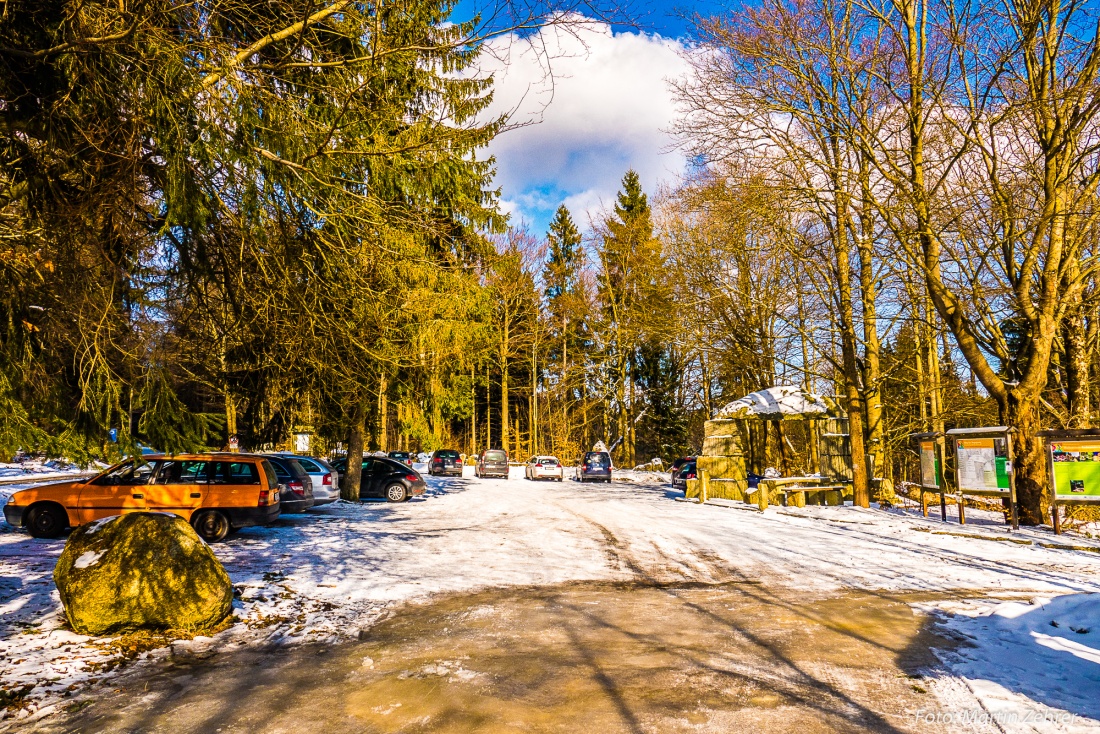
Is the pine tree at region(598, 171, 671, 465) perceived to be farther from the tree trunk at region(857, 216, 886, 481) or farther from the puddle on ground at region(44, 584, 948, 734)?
the puddle on ground at region(44, 584, 948, 734)

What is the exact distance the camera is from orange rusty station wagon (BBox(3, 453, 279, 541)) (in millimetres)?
12547

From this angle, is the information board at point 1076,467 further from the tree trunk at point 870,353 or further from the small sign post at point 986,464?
the tree trunk at point 870,353

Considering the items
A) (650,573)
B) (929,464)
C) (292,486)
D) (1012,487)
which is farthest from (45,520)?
(1012,487)

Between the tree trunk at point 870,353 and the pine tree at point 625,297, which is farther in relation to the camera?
the pine tree at point 625,297

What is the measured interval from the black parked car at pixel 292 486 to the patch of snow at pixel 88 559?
8.64 metres

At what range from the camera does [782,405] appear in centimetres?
2439

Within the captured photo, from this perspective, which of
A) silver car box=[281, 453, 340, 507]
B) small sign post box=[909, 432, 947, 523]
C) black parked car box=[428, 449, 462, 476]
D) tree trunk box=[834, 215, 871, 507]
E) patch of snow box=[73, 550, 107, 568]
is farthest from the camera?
black parked car box=[428, 449, 462, 476]

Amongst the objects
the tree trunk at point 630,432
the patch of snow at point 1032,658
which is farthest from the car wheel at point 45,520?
the tree trunk at point 630,432

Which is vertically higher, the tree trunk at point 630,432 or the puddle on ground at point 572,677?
the tree trunk at point 630,432

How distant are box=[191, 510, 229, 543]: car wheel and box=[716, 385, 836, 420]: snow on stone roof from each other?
17.7 metres

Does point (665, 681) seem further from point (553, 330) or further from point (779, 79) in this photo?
point (553, 330)

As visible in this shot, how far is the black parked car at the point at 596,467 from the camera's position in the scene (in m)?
35.6

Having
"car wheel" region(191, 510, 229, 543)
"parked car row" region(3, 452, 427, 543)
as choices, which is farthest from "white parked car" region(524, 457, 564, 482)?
"car wheel" region(191, 510, 229, 543)

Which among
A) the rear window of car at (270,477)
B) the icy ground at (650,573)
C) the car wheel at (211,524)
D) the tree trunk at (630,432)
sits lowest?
the icy ground at (650,573)
